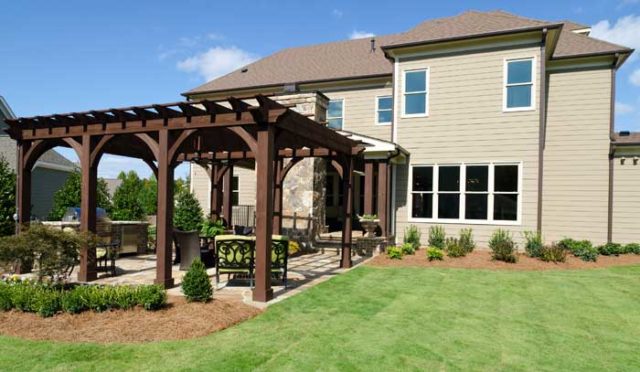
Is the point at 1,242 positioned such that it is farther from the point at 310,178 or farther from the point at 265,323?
the point at 310,178

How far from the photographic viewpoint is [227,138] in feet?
32.4

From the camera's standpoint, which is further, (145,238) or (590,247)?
(145,238)

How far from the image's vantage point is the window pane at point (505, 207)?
11.7 m

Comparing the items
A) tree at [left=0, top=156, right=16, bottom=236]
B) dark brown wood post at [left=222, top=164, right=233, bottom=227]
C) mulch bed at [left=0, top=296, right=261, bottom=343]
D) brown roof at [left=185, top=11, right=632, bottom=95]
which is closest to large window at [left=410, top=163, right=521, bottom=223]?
brown roof at [left=185, top=11, right=632, bottom=95]

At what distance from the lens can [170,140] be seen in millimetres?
7008

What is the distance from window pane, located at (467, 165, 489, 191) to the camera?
12049mm

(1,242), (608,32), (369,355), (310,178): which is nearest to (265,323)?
(369,355)

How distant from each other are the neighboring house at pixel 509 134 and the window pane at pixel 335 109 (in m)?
3.29

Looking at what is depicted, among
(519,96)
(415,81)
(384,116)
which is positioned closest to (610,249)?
(519,96)

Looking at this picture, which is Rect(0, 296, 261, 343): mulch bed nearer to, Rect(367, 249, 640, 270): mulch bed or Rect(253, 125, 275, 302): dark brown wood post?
Rect(253, 125, 275, 302): dark brown wood post

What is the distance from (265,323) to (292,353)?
102 cm

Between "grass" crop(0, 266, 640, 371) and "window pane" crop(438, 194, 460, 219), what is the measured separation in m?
4.98

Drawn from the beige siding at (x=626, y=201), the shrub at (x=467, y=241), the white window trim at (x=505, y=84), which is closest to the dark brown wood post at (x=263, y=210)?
the shrub at (x=467, y=241)

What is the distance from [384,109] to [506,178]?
17.0 feet
